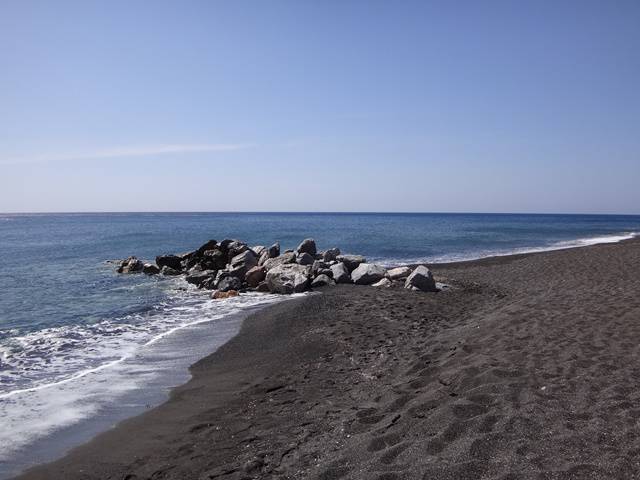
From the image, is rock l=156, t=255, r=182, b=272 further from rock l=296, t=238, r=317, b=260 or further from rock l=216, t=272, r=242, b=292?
rock l=296, t=238, r=317, b=260

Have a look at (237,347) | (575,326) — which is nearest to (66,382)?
(237,347)

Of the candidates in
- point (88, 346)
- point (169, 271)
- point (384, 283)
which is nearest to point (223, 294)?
point (384, 283)

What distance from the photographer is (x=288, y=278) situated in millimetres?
16672

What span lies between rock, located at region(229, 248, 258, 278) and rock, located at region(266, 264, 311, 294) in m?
1.74

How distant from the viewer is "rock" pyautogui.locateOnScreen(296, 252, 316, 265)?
739 inches

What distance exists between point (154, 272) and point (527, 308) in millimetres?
18989

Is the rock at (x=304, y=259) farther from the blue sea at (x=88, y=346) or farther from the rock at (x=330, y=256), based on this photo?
the blue sea at (x=88, y=346)

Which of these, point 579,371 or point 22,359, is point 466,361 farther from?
point 22,359

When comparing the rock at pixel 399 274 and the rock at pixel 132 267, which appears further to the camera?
the rock at pixel 132 267

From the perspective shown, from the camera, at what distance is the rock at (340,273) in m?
16.8

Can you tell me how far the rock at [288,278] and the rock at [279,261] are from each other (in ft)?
3.37

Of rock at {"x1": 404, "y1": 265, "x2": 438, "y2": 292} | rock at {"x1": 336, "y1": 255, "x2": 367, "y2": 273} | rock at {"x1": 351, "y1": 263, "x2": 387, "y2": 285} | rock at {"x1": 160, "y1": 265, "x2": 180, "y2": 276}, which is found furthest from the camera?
rock at {"x1": 160, "y1": 265, "x2": 180, "y2": 276}

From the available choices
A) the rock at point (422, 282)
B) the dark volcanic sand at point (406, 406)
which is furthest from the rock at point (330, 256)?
the dark volcanic sand at point (406, 406)

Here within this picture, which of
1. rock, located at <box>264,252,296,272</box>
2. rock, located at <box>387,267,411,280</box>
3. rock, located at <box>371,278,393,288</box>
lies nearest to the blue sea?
rock, located at <box>264,252,296,272</box>
